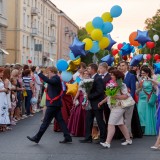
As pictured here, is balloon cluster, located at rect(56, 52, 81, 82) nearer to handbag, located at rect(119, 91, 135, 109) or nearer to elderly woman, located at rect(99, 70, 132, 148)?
elderly woman, located at rect(99, 70, 132, 148)

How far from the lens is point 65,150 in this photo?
34.4ft

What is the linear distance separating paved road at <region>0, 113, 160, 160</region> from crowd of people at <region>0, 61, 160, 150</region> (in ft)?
0.91

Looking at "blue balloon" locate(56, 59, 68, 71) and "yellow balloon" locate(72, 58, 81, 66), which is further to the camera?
"yellow balloon" locate(72, 58, 81, 66)

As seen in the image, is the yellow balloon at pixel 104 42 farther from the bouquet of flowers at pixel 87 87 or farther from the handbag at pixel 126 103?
the handbag at pixel 126 103

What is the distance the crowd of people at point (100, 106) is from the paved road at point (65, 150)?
0.28 m

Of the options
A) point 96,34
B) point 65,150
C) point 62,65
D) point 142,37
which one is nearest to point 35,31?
point 142,37

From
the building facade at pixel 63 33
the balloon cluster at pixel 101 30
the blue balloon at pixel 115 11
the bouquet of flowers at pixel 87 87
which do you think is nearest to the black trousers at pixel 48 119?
the bouquet of flowers at pixel 87 87

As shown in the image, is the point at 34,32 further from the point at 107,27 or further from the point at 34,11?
the point at 107,27

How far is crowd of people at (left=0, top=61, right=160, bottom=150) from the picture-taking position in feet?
36.8

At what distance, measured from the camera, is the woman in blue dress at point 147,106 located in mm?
13336

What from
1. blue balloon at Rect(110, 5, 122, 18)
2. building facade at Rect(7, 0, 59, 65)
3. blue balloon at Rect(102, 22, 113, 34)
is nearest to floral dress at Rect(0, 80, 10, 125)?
blue balloon at Rect(102, 22, 113, 34)

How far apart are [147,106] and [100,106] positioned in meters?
2.54

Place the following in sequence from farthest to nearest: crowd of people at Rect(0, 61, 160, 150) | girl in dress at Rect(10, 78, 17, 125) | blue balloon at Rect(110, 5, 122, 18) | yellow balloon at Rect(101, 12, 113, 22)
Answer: girl in dress at Rect(10, 78, 17, 125)
yellow balloon at Rect(101, 12, 113, 22)
blue balloon at Rect(110, 5, 122, 18)
crowd of people at Rect(0, 61, 160, 150)

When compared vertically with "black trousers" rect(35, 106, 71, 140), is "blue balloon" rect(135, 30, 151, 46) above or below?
above
